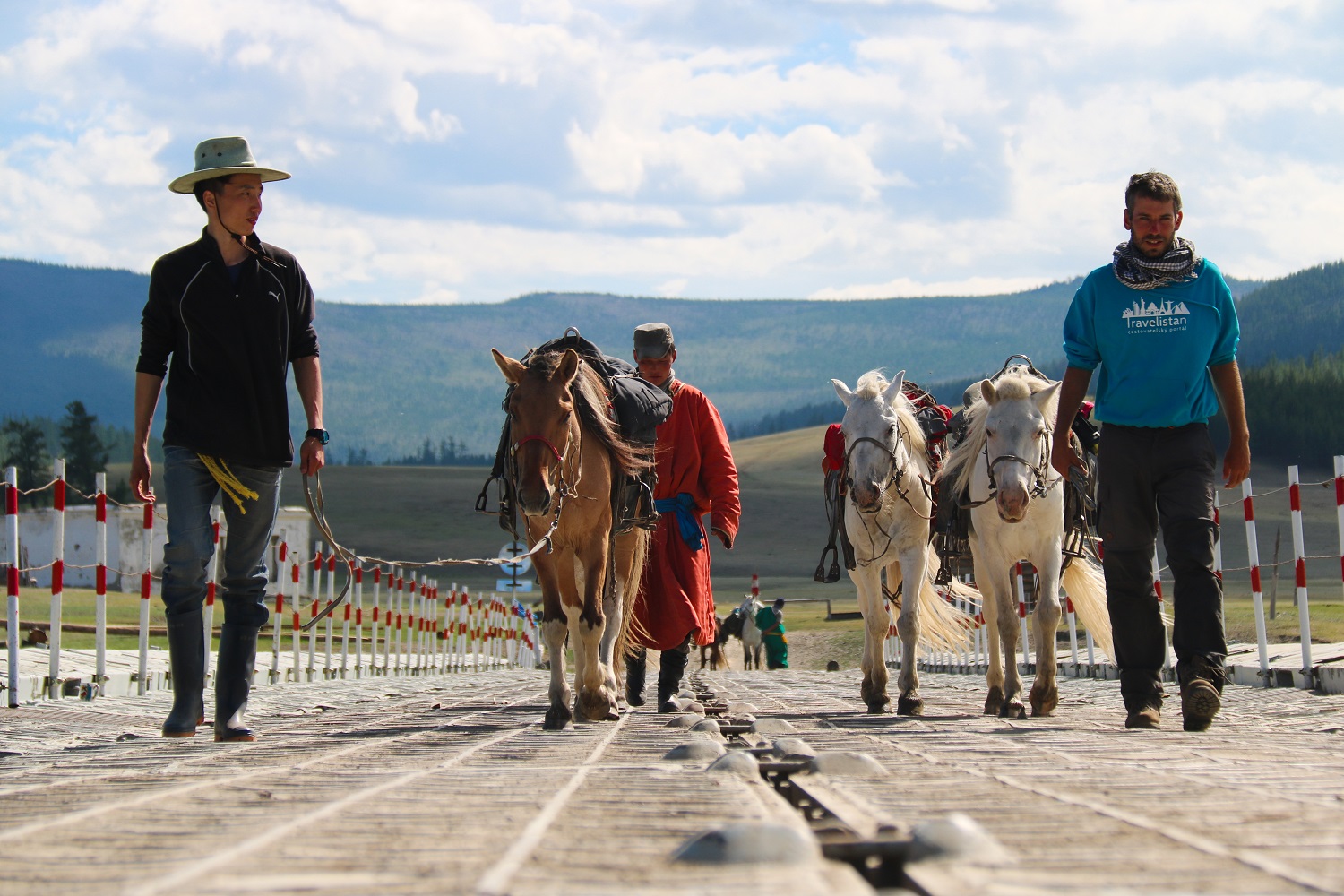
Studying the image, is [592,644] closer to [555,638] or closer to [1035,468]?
[555,638]

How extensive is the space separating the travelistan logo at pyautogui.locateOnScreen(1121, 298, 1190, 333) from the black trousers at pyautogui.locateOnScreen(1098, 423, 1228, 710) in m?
0.51

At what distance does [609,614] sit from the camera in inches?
373

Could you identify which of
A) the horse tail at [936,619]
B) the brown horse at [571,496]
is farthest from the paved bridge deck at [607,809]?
the horse tail at [936,619]

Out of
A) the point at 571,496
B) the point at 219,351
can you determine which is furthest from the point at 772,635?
the point at 219,351

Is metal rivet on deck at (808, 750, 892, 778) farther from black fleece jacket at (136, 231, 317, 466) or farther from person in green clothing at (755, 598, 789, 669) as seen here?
person in green clothing at (755, 598, 789, 669)

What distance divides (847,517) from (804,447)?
18524 centimetres

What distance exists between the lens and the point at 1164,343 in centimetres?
786

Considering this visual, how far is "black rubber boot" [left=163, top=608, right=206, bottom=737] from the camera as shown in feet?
23.4

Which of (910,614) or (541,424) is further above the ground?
(541,424)

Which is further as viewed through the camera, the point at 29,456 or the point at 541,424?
the point at 29,456

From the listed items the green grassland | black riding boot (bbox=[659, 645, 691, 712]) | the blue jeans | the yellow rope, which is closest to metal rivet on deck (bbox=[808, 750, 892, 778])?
the blue jeans

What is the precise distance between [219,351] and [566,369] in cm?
181

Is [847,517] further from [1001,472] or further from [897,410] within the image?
[1001,472]

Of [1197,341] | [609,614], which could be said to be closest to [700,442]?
[609,614]
